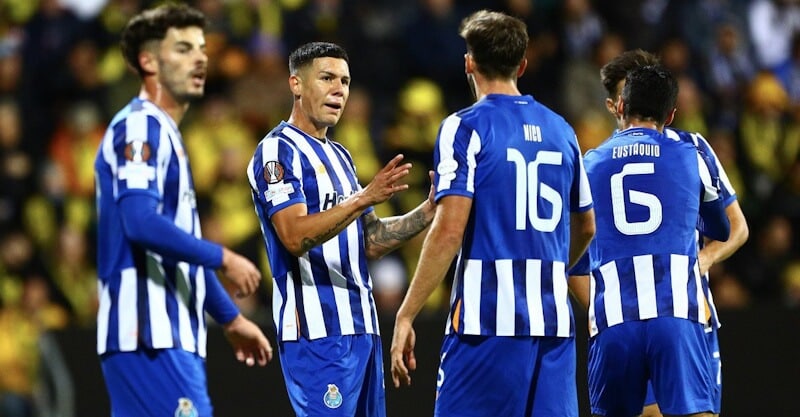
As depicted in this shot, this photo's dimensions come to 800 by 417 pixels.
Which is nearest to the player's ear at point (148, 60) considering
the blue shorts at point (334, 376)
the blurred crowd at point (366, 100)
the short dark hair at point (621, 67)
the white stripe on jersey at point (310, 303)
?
the white stripe on jersey at point (310, 303)

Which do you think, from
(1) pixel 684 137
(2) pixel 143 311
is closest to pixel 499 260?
(2) pixel 143 311

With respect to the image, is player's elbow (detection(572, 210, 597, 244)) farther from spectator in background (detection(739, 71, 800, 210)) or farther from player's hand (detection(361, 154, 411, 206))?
spectator in background (detection(739, 71, 800, 210))

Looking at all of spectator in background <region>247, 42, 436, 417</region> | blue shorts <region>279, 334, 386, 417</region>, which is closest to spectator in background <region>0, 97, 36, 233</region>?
spectator in background <region>247, 42, 436, 417</region>

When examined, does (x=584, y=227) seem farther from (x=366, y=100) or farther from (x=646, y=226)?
(x=366, y=100)

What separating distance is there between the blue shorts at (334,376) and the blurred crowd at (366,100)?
494cm

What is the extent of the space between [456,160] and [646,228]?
132 cm

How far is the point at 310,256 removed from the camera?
240 inches

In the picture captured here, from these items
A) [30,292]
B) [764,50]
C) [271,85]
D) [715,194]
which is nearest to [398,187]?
[715,194]

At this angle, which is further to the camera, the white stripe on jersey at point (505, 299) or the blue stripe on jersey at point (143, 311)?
the white stripe on jersey at point (505, 299)

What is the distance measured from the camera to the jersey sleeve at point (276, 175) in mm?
5980

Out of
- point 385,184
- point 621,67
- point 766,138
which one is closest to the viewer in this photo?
point 385,184

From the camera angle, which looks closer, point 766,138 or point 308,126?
point 308,126

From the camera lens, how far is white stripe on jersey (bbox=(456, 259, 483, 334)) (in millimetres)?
5566

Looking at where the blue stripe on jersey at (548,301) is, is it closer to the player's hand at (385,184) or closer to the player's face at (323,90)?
the player's hand at (385,184)
